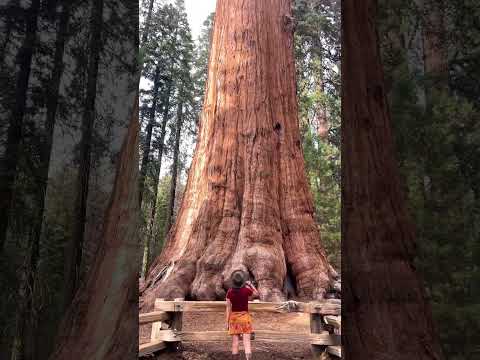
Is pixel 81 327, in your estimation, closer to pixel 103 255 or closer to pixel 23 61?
pixel 103 255

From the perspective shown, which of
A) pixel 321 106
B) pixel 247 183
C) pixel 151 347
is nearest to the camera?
pixel 151 347

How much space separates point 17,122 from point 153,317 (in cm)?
319

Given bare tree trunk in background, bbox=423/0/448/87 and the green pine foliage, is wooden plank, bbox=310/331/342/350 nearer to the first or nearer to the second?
bare tree trunk in background, bbox=423/0/448/87

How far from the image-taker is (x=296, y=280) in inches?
275

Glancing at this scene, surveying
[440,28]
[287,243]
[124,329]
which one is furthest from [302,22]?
[124,329]

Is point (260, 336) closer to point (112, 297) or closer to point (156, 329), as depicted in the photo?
point (156, 329)

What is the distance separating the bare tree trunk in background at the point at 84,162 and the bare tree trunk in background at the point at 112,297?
94 millimetres

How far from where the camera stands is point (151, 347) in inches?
180

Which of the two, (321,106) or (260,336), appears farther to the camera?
(321,106)

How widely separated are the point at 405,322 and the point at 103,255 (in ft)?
4.48

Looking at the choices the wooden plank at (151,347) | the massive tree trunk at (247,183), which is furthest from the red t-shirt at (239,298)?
the massive tree trunk at (247,183)

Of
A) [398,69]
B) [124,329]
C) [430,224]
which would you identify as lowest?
[124,329]

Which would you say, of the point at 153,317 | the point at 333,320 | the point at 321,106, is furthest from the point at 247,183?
the point at 321,106

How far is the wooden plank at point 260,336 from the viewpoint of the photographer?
4.89 meters
